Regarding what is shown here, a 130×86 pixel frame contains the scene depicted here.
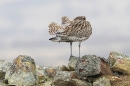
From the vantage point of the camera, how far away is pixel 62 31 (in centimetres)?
1669

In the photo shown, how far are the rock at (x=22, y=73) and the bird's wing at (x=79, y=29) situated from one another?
2.45 meters

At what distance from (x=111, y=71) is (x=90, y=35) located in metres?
2.41

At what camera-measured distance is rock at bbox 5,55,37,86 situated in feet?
54.2

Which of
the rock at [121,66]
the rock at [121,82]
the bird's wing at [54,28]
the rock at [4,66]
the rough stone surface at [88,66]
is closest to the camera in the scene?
the rock at [121,82]

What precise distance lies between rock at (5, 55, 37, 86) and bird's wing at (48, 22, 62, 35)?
1.91 metres

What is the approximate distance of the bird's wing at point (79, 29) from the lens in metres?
16.6

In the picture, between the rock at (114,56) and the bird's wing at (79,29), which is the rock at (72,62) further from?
the rock at (114,56)

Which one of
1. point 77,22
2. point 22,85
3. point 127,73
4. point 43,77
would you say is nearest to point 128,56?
point 127,73

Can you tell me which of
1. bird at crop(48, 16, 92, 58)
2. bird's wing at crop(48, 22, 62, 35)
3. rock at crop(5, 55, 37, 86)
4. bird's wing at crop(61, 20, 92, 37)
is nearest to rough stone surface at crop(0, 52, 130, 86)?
rock at crop(5, 55, 37, 86)

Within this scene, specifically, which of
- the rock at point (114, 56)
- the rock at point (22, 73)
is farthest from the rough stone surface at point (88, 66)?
the rock at point (22, 73)

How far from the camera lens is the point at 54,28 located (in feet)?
55.5

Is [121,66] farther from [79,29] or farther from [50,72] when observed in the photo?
[50,72]

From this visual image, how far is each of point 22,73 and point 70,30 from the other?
327 centimetres

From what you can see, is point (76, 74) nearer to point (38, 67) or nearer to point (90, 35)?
point (90, 35)
